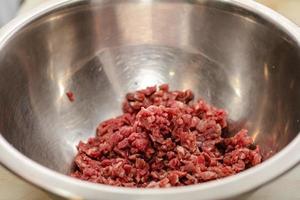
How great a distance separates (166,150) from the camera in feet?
4.06

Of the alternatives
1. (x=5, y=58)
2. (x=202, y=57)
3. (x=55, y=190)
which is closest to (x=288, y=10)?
(x=202, y=57)

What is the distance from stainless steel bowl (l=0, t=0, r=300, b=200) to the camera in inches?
48.6

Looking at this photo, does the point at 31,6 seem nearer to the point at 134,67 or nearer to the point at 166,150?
the point at 134,67

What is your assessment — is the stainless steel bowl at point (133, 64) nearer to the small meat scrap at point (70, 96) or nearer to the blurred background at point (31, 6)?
the small meat scrap at point (70, 96)

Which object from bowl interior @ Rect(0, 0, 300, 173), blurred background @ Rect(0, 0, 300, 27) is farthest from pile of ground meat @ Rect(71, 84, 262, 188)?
blurred background @ Rect(0, 0, 300, 27)

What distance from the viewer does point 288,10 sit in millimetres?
1898

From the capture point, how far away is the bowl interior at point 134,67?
48.8 inches

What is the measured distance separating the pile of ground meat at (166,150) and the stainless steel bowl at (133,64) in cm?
7

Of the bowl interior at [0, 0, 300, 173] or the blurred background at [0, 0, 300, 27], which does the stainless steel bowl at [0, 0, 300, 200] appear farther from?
the blurred background at [0, 0, 300, 27]

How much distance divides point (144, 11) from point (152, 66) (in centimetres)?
19

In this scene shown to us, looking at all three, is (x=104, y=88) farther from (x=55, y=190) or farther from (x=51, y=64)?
(x=55, y=190)

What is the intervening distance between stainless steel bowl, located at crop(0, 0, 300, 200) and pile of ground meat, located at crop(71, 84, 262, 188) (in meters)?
0.07

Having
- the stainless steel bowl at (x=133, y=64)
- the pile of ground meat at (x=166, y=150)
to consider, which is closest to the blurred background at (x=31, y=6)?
the stainless steel bowl at (x=133, y=64)

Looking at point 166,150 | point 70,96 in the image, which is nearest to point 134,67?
point 70,96
